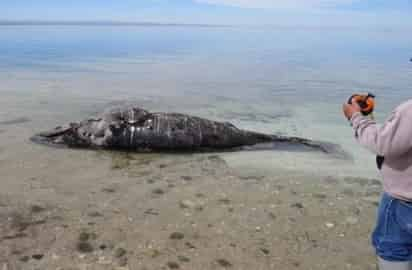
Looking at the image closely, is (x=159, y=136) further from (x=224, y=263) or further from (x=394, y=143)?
(x=394, y=143)

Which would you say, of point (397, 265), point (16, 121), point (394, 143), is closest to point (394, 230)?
point (397, 265)

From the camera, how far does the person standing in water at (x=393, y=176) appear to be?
3299 mm

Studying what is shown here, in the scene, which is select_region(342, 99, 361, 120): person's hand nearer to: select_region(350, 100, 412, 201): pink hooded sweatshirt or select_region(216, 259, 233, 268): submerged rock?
select_region(350, 100, 412, 201): pink hooded sweatshirt

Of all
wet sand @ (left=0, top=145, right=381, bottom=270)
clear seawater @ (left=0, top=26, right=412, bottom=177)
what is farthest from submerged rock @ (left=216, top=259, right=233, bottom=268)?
clear seawater @ (left=0, top=26, right=412, bottom=177)

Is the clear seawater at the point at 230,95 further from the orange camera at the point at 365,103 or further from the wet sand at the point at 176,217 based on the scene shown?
the orange camera at the point at 365,103

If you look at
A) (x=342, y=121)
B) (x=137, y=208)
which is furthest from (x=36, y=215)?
(x=342, y=121)

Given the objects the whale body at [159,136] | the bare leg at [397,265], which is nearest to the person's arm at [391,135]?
the bare leg at [397,265]

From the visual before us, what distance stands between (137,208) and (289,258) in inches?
86.3

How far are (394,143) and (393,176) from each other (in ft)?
1.19

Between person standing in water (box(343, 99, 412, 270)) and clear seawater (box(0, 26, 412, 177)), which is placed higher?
person standing in water (box(343, 99, 412, 270))

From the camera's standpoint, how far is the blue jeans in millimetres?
3576

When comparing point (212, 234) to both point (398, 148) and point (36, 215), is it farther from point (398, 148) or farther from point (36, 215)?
point (398, 148)

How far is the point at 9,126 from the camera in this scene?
10992mm

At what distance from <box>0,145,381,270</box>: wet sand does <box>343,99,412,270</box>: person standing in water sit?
1653 millimetres
